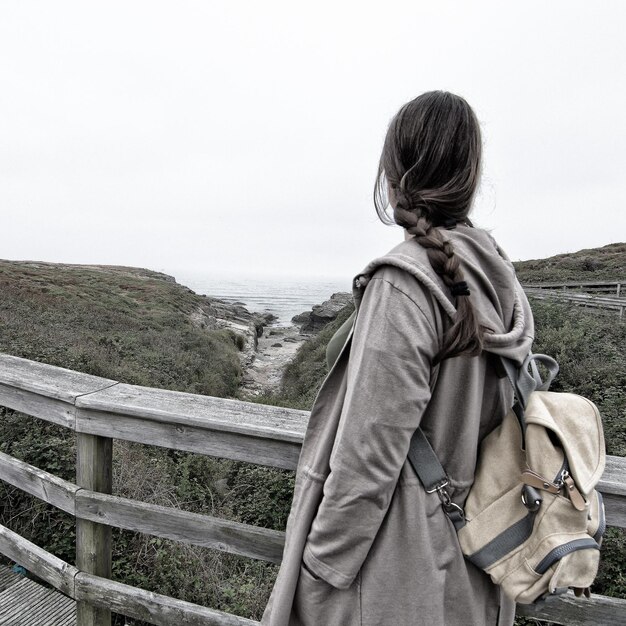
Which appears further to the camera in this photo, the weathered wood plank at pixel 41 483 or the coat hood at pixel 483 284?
the weathered wood plank at pixel 41 483

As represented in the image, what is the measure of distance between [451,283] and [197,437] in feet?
3.90

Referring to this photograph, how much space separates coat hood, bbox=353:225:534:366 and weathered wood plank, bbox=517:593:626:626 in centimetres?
102

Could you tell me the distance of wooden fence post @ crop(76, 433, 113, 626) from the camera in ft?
6.27

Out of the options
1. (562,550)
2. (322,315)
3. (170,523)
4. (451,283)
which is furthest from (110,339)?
(322,315)

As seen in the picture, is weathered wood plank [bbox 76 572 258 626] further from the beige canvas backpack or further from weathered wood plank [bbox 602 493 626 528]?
weathered wood plank [bbox 602 493 626 528]

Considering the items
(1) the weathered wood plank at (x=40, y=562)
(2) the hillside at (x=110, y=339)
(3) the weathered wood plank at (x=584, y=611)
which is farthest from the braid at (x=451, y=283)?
(2) the hillside at (x=110, y=339)

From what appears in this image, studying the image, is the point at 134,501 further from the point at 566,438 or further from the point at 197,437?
the point at 566,438

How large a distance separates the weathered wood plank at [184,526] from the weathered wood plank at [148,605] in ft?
0.94

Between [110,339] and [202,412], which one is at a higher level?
[202,412]

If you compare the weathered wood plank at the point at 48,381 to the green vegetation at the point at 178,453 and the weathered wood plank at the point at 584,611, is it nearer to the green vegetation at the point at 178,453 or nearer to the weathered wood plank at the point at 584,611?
the green vegetation at the point at 178,453

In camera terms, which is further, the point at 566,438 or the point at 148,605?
the point at 148,605

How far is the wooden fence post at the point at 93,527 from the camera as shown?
1910 mm

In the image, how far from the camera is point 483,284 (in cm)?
113

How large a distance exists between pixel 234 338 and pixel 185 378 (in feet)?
41.4
